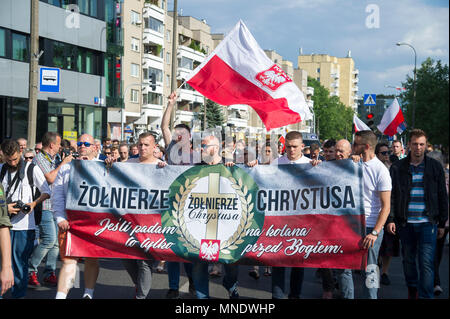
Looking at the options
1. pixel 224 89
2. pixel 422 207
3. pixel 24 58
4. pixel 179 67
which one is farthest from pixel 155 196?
pixel 179 67

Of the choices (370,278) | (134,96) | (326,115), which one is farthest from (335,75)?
(370,278)

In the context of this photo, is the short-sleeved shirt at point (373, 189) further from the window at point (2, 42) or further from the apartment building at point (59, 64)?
the window at point (2, 42)

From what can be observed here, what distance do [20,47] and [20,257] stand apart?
2287 centimetres

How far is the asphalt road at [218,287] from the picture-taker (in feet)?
22.4

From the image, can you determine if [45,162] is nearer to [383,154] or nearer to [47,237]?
[47,237]

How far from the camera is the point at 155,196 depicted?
6125mm

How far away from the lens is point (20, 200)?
240 inches

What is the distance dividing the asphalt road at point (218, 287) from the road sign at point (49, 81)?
801cm

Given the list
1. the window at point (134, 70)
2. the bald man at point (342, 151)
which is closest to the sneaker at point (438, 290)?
the bald man at point (342, 151)

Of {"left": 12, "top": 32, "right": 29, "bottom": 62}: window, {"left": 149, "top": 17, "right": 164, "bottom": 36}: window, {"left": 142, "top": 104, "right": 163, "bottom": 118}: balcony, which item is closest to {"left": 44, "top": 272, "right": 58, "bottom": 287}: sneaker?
{"left": 12, "top": 32, "right": 29, "bottom": 62}: window

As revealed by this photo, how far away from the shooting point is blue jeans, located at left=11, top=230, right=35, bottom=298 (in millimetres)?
5875

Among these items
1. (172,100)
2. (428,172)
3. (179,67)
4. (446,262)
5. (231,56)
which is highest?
(179,67)

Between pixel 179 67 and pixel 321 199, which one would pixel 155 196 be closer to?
pixel 321 199

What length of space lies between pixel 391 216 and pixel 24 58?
2431cm
